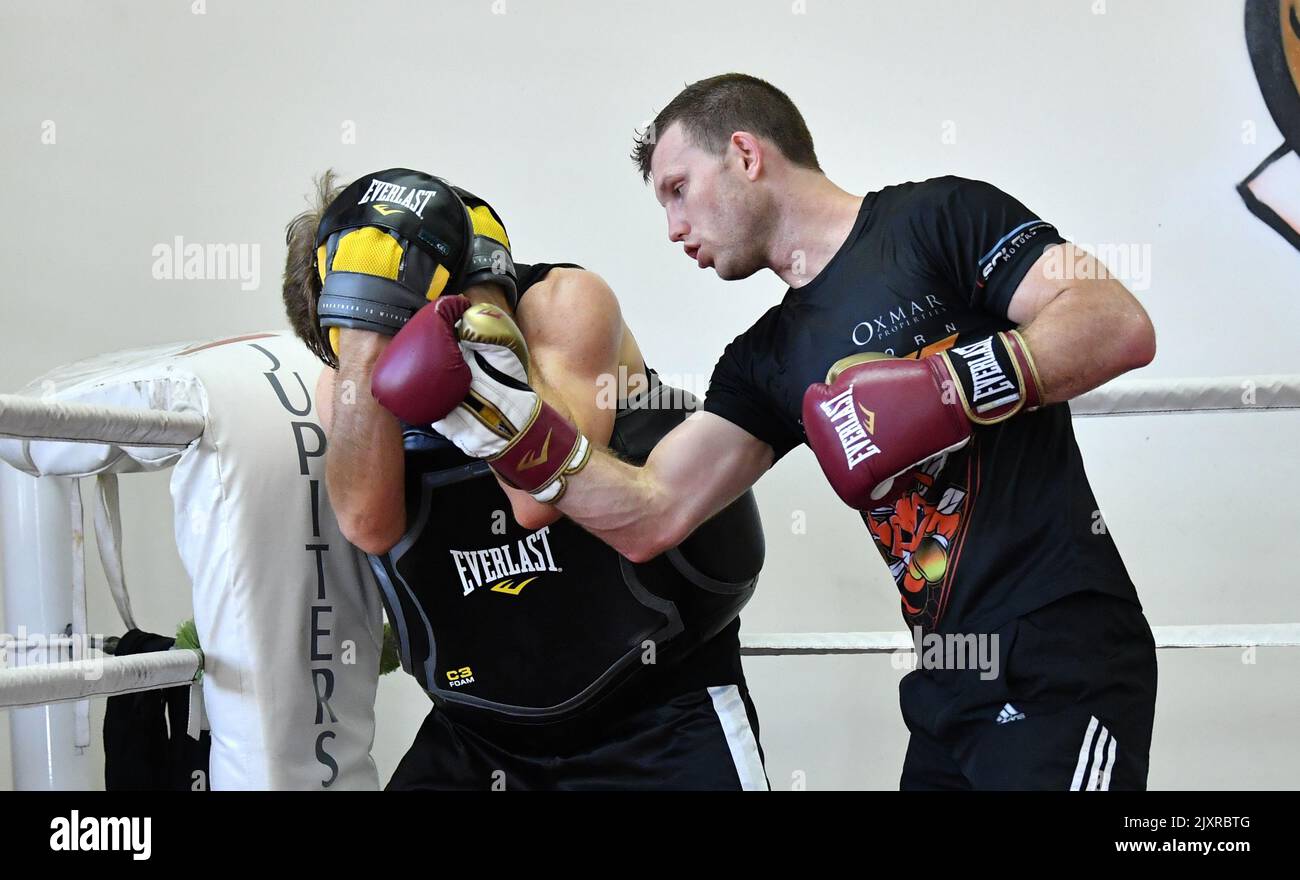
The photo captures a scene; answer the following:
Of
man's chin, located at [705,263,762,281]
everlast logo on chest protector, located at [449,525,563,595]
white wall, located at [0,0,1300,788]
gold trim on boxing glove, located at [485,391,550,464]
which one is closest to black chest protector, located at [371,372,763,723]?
everlast logo on chest protector, located at [449,525,563,595]

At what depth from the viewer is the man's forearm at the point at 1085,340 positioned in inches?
43.2

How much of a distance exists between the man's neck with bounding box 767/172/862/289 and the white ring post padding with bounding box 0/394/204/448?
2.39ft

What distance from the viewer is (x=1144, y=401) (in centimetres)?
164

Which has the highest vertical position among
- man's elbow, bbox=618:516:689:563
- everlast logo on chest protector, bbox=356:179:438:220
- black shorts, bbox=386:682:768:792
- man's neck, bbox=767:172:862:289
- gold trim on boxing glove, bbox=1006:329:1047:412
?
everlast logo on chest protector, bbox=356:179:438:220

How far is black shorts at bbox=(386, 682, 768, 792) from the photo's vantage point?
144 centimetres

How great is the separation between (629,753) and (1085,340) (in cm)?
76

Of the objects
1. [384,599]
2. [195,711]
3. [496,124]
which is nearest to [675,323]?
[496,124]

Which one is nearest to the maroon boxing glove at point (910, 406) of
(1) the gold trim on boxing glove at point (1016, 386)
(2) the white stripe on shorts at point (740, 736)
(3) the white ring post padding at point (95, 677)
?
(1) the gold trim on boxing glove at point (1016, 386)

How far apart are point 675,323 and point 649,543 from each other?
1.40m

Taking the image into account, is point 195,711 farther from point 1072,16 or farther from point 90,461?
point 1072,16

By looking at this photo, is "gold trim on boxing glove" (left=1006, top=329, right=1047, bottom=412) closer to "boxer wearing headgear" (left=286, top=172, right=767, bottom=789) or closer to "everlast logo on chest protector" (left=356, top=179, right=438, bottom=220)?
"boxer wearing headgear" (left=286, top=172, right=767, bottom=789)

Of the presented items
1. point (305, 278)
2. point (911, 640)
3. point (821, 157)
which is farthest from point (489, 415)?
point (821, 157)

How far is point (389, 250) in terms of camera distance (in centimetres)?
130

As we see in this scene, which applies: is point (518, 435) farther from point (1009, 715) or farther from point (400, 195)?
point (1009, 715)
